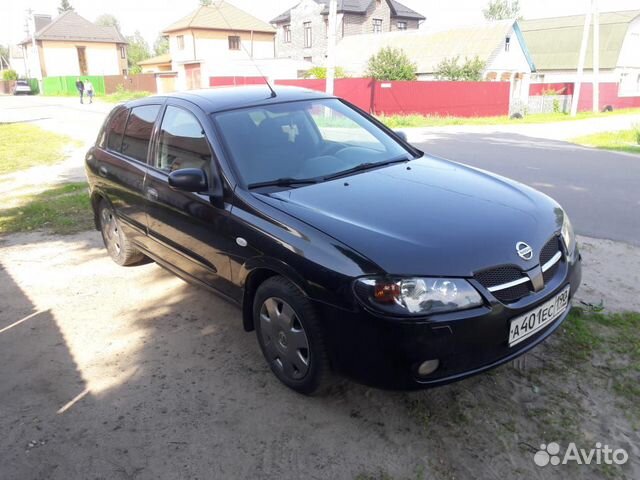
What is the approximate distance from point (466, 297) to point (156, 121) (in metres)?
3.00

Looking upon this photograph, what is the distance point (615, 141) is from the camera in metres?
15.9

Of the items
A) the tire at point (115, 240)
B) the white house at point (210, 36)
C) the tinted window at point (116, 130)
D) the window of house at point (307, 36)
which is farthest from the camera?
the window of house at point (307, 36)

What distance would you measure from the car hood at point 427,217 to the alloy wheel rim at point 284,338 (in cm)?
57

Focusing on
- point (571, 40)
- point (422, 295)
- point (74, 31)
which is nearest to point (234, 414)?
point (422, 295)

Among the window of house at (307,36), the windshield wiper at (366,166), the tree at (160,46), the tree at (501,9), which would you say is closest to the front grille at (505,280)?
the windshield wiper at (366,166)

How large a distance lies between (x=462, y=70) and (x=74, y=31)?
176ft

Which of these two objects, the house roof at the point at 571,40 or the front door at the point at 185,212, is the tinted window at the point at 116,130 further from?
the house roof at the point at 571,40

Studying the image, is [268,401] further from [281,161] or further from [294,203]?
[281,161]

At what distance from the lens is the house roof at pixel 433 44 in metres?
38.2

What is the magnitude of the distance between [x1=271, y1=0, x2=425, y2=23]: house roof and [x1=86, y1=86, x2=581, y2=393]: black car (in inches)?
1841

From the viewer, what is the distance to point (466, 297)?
2.60 meters

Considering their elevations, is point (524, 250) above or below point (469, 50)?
below

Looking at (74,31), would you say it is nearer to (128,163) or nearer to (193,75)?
(193,75)

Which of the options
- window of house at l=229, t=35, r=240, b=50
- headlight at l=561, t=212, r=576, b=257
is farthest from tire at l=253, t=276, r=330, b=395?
window of house at l=229, t=35, r=240, b=50
